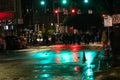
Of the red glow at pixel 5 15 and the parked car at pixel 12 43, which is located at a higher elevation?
the red glow at pixel 5 15

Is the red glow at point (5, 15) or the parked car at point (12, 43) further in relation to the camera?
the red glow at point (5, 15)

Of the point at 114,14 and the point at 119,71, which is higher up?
the point at 114,14

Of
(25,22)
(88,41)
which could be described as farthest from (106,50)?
(25,22)

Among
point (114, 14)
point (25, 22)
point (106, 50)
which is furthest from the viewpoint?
point (25, 22)

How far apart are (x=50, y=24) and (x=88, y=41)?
110ft

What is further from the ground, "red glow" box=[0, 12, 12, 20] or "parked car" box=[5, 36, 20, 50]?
"red glow" box=[0, 12, 12, 20]

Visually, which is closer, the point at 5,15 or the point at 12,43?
the point at 12,43

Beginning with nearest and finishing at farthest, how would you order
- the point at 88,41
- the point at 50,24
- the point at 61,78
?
the point at 61,78, the point at 88,41, the point at 50,24

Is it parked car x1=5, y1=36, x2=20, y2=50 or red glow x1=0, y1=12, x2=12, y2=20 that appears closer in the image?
parked car x1=5, y1=36, x2=20, y2=50

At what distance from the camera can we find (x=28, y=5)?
91.1m

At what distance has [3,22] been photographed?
214 feet

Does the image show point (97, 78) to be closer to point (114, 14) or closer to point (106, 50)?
point (114, 14)

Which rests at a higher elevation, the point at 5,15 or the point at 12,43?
the point at 5,15

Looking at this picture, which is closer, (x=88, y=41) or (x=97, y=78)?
(x=97, y=78)
